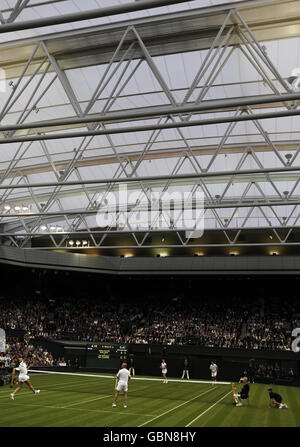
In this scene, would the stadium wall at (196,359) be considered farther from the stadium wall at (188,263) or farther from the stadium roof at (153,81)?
the stadium roof at (153,81)

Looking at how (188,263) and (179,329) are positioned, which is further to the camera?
(188,263)

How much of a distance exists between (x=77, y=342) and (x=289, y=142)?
28.0 m

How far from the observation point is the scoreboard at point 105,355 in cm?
3997

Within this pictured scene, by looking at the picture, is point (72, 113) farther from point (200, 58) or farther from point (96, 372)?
point (96, 372)

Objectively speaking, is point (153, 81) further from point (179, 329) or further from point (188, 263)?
point (179, 329)

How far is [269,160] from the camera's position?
1066 inches

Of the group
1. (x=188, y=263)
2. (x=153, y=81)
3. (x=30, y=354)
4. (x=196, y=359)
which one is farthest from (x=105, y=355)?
(x=153, y=81)

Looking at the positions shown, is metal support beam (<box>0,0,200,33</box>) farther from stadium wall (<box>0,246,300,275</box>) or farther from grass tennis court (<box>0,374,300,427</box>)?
stadium wall (<box>0,246,300,275</box>)

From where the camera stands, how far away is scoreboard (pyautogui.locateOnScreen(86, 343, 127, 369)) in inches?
1574

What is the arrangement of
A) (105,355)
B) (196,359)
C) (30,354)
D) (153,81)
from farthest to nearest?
(105,355) < (196,359) < (30,354) < (153,81)

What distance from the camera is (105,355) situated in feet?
132

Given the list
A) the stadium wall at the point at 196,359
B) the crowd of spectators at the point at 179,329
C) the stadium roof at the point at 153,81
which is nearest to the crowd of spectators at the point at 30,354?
the crowd of spectators at the point at 179,329

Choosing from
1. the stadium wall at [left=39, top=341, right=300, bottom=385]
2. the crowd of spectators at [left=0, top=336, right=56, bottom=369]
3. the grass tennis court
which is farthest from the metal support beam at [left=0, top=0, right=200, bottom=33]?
the stadium wall at [left=39, top=341, right=300, bottom=385]
